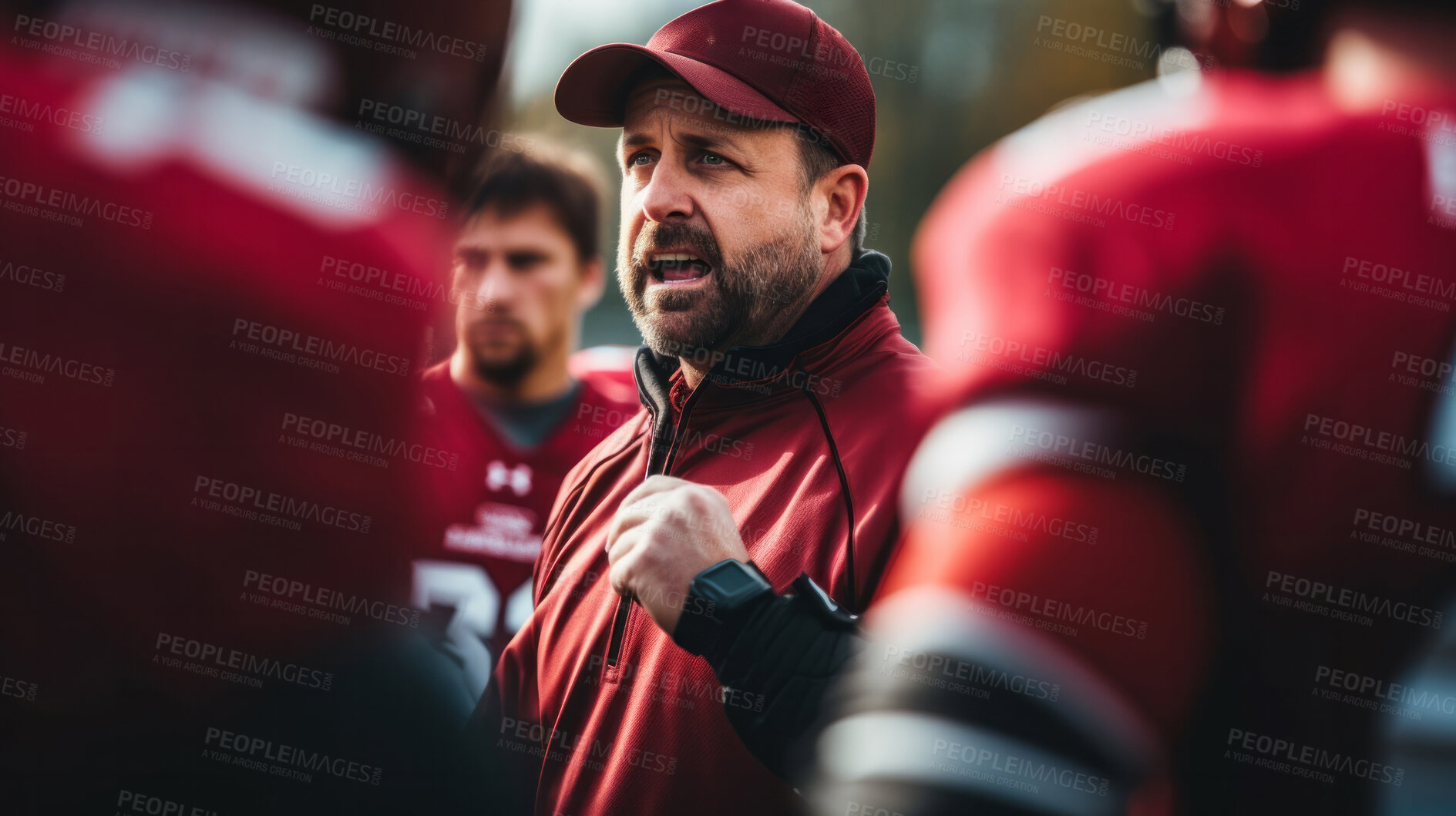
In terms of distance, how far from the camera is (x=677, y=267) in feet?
5.86

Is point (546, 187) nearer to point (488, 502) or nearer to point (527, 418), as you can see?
point (527, 418)

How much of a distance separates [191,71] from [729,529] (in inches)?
58.7

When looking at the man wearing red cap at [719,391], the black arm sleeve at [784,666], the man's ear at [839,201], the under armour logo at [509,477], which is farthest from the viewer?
the under armour logo at [509,477]

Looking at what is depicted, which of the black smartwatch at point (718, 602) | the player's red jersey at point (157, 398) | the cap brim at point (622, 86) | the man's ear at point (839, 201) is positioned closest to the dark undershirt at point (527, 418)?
the player's red jersey at point (157, 398)

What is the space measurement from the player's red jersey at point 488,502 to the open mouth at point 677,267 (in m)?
1.48

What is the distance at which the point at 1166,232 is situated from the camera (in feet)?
2.41

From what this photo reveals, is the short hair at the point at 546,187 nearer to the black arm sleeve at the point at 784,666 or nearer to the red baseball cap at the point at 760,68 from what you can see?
the red baseball cap at the point at 760,68

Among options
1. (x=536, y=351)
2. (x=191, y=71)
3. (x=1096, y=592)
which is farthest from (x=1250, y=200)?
(x=536, y=351)

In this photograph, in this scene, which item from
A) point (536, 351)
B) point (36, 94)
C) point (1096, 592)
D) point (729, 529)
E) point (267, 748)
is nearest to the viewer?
point (1096, 592)

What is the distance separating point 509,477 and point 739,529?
195 cm

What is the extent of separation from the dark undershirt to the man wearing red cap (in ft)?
5.17

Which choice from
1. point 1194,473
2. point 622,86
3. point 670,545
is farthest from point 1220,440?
point 622,86

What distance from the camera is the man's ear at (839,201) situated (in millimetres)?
1804

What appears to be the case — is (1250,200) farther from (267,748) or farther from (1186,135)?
(267,748)
